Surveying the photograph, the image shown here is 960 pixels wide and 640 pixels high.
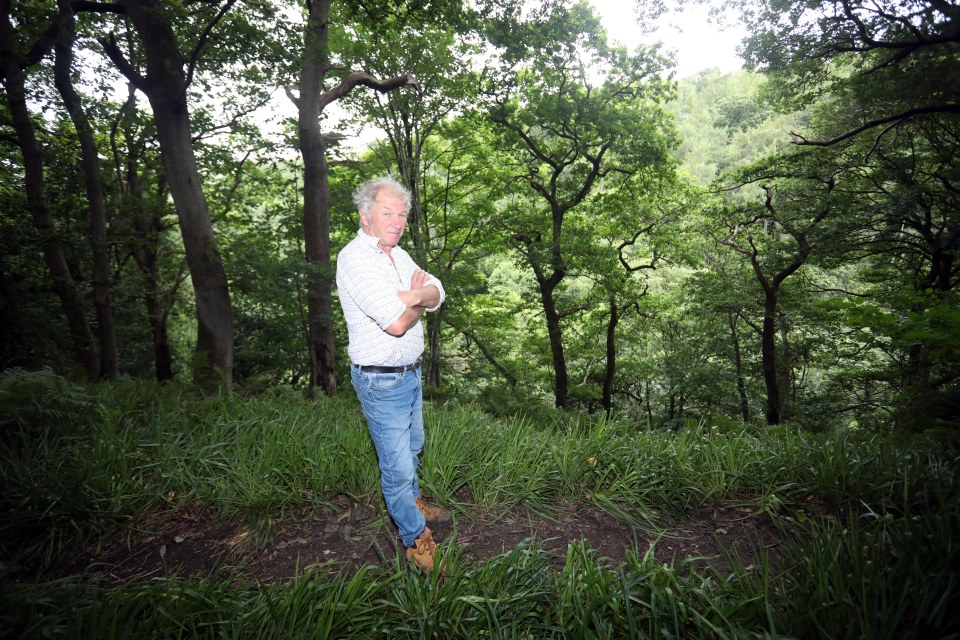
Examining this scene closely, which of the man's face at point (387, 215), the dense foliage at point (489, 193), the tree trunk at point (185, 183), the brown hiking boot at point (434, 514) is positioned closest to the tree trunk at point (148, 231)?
the dense foliage at point (489, 193)

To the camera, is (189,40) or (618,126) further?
(618,126)

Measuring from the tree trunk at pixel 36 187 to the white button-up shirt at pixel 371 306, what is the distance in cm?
698

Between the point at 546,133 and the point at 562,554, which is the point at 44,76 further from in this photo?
the point at 562,554

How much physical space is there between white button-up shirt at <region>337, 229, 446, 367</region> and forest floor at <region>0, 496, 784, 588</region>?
1.14m

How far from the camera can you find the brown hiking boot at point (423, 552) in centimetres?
228

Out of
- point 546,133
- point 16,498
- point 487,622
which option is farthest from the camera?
point 546,133

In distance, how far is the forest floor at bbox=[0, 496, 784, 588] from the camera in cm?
239

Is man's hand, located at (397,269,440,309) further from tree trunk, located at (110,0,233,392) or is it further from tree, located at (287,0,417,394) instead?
tree, located at (287,0,417,394)

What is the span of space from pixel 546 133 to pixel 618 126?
85.5 inches

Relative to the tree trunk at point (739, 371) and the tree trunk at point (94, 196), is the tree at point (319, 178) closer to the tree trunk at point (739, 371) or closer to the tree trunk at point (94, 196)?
the tree trunk at point (94, 196)

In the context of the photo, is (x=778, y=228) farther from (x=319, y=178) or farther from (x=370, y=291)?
(x=370, y=291)

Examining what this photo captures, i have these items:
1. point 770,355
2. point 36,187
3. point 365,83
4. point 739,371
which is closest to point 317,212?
point 365,83

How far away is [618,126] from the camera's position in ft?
33.4

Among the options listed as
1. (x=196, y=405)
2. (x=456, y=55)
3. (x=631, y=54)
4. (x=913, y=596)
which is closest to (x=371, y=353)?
(x=913, y=596)
